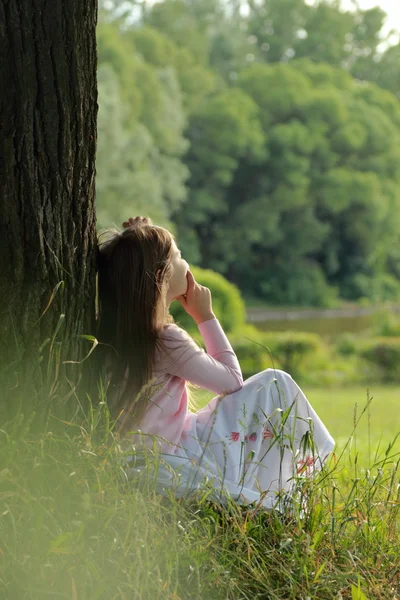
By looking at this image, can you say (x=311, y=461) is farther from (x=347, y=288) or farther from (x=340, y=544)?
(x=347, y=288)

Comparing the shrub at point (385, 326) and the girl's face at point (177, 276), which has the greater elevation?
the girl's face at point (177, 276)

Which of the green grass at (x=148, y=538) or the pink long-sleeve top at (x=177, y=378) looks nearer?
the green grass at (x=148, y=538)

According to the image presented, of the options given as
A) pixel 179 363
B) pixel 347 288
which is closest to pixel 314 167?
pixel 347 288

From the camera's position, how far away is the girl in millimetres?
2939

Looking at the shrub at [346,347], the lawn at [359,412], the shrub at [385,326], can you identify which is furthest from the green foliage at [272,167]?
the lawn at [359,412]

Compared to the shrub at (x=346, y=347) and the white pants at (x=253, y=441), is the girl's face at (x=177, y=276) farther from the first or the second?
the shrub at (x=346, y=347)

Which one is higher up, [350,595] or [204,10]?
[204,10]

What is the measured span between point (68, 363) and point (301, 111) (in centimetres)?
4435

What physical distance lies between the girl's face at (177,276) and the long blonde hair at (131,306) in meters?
0.03

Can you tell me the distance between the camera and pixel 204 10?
6569 cm

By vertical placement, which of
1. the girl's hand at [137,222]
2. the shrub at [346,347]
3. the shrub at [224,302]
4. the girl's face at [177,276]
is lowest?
the shrub at [346,347]

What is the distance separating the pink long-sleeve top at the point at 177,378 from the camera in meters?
3.01

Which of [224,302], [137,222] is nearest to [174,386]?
[137,222]

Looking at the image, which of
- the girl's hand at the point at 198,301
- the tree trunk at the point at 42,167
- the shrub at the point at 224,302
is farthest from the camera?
the shrub at the point at 224,302
